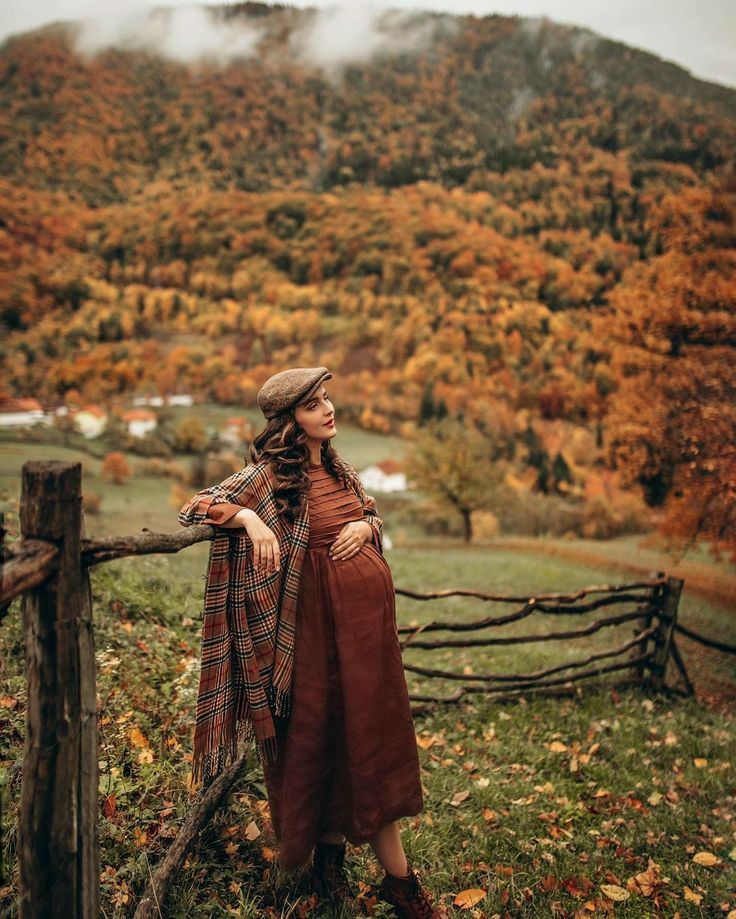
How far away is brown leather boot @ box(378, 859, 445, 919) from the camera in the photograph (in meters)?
2.46

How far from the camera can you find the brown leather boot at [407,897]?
2.46 metres

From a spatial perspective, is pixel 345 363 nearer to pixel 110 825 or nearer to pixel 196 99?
pixel 110 825

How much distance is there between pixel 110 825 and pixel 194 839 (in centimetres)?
39

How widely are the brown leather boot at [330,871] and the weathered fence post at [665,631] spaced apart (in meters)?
4.34

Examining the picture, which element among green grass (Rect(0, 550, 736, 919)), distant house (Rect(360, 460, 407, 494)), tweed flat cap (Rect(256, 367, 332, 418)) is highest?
tweed flat cap (Rect(256, 367, 332, 418))

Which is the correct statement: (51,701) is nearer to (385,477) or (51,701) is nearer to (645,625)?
(645,625)

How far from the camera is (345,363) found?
42.7 metres

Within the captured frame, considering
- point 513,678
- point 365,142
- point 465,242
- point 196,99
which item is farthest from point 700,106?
point 513,678

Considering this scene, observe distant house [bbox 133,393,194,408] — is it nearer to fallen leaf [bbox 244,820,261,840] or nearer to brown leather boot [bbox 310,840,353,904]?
fallen leaf [bbox 244,820,261,840]

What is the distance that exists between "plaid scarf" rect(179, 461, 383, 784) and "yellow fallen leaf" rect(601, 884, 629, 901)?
7.12 feet

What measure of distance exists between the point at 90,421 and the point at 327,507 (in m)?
30.2

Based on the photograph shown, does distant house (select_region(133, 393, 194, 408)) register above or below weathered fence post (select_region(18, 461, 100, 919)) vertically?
below

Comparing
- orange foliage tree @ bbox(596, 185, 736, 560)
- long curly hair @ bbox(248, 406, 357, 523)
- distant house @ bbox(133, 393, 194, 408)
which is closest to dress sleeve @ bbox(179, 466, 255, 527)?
long curly hair @ bbox(248, 406, 357, 523)

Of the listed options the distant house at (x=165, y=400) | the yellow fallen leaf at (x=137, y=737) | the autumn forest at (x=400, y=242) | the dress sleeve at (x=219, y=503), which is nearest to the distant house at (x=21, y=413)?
the autumn forest at (x=400, y=242)
